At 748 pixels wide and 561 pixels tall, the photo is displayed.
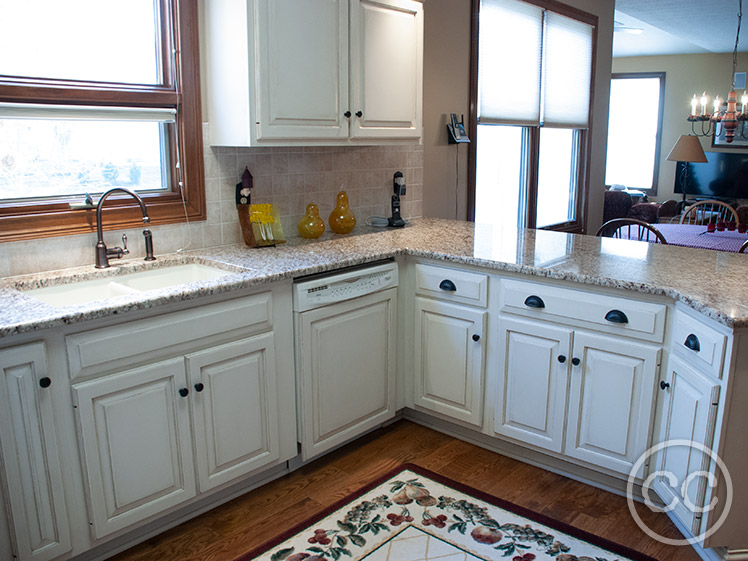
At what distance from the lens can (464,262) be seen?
2758 millimetres

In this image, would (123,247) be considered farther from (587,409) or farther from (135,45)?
(587,409)

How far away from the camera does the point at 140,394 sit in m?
2.12

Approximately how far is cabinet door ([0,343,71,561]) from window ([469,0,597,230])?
299 centimetres

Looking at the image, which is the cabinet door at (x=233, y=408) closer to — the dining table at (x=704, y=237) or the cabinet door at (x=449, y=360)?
the cabinet door at (x=449, y=360)

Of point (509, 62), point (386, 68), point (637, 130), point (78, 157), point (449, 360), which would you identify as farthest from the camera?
point (637, 130)

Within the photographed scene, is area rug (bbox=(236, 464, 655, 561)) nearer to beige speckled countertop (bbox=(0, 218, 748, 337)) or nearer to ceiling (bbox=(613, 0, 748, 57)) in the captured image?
beige speckled countertop (bbox=(0, 218, 748, 337))

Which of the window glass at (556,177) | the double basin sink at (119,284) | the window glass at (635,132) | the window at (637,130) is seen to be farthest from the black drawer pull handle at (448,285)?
the window at (637,130)

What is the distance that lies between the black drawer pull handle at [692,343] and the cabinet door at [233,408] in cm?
146

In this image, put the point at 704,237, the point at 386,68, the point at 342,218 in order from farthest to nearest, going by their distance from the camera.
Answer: the point at 704,237
the point at 342,218
the point at 386,68

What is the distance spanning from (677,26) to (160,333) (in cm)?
727

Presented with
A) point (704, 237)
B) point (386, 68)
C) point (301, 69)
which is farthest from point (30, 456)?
point (704, 237)

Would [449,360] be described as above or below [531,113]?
below

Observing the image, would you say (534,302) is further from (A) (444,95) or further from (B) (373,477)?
(A) (444,95)

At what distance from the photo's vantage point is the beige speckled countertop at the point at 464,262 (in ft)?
6.51
